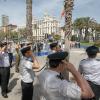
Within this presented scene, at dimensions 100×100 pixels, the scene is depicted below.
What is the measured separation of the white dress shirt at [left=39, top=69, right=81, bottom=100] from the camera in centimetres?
283

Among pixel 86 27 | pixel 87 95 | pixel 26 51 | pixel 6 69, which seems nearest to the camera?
pixel 87 95

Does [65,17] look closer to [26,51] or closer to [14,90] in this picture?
[14,90]

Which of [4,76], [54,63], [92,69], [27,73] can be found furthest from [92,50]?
[4,76]

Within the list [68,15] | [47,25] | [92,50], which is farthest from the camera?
[47,25]

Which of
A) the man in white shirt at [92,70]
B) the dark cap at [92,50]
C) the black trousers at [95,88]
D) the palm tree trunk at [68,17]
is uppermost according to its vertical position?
the palm tree trunk at [68,17]

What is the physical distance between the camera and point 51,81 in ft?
9.69

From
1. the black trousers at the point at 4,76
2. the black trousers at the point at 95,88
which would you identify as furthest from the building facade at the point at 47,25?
the black trousers at the point at 95,88

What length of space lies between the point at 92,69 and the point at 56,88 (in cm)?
265

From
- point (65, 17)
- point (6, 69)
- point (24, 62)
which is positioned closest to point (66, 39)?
point (65, 17)

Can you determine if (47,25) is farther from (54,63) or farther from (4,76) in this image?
(54,63)

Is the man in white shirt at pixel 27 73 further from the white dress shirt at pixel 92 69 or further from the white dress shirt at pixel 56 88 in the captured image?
the white dress shirt at pixel 56 88

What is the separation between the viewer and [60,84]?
2.90 meters

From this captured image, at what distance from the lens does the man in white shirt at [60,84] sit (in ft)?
9.30

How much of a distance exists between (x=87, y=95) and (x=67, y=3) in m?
6.77
